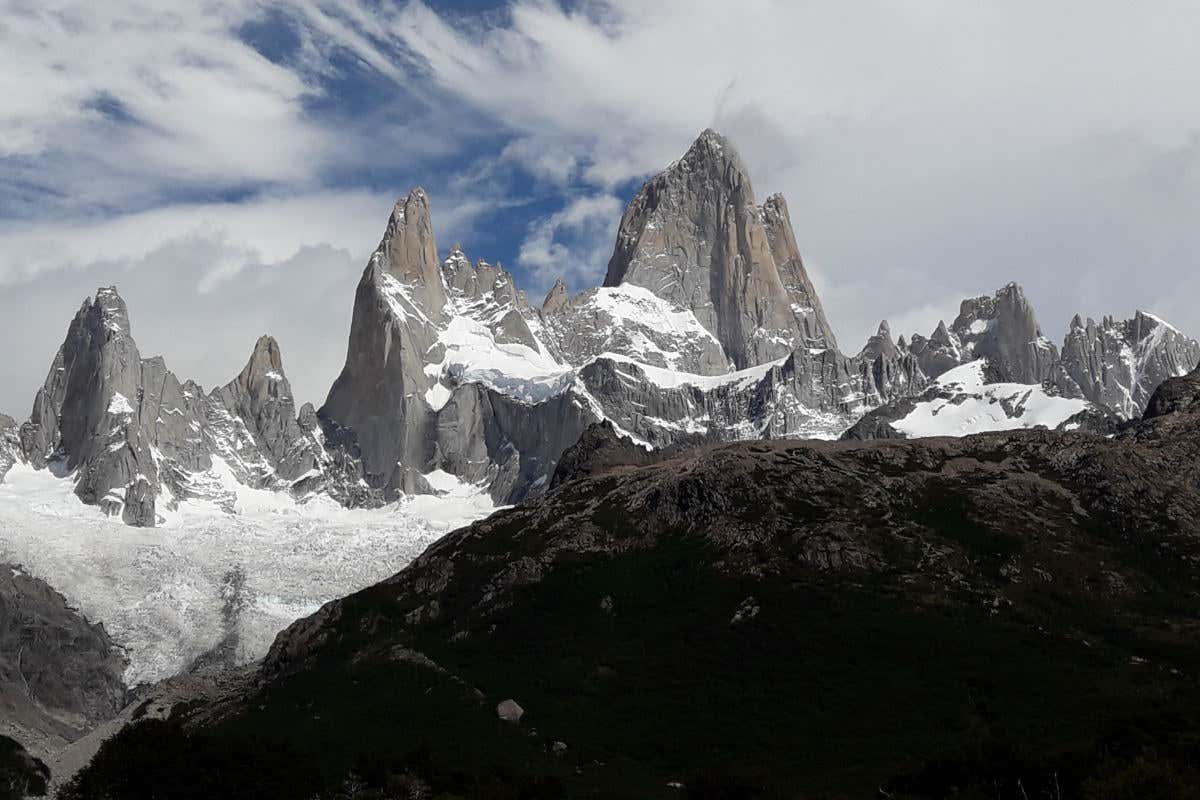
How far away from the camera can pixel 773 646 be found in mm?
134250

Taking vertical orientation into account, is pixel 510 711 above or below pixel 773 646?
below

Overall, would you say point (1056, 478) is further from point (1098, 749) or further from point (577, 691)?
point (1098, 749)

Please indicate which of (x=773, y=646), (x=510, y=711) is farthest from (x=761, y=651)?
(x=510, y=711)

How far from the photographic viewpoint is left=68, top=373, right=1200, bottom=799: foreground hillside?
102 m

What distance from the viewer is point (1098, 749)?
85.5m

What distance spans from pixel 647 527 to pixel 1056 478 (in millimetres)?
50206

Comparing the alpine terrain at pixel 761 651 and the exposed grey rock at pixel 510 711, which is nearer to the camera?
the alpine terrain at pixel 761 651

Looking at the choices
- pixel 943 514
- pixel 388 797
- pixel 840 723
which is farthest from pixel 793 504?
pixel 388 797

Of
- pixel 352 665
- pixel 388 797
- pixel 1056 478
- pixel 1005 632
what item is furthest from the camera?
pixel 1056 478

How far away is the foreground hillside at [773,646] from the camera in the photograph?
102312 mm

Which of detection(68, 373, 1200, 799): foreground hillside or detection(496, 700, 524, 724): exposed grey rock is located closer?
detection(68, 373, 1200, 799): foreground hillside

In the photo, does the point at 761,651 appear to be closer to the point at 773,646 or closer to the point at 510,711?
the point at 773,646

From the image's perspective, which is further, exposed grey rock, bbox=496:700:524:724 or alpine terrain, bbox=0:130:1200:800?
exposed grey rock, bbox=496:700:524:724

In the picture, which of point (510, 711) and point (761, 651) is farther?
point (761, 651)
